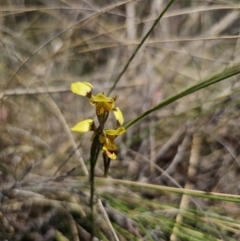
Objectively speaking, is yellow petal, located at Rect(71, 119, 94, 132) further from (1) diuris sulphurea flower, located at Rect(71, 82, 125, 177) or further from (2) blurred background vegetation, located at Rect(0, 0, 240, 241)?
(2) blurred background vegetation, located at Rect(0, 0, 240, 241)

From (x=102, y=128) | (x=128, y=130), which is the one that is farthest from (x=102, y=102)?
(x=128, y=130)

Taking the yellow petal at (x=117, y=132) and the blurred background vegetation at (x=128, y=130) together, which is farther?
the blurred background vegetation at (x=128, y=130)

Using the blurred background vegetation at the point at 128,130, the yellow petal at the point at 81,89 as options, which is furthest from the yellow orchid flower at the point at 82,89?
the blurred background vegetation at the point at 128,130

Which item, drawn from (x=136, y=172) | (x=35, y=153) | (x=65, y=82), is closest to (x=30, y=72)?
(x=65, y=82)

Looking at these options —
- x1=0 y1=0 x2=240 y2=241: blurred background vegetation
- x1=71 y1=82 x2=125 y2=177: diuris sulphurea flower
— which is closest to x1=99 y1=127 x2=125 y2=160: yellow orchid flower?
x1=71 y1=82 x2=125 y2=177: diuris sulphurea flower

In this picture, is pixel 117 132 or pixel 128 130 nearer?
pixel 117 132

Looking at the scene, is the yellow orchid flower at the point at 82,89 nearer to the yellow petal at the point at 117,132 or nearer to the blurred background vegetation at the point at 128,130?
the yellow petal at the point at 117,132

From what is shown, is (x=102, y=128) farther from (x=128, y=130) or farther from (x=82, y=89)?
(x=128, y=130)
